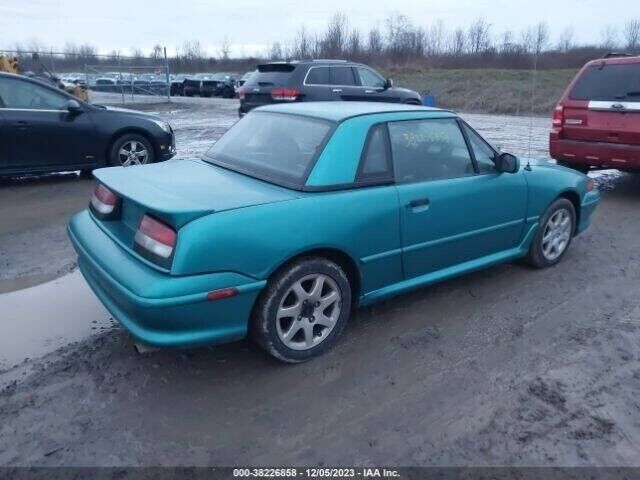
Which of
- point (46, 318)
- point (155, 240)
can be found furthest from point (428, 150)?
point (46, 318)

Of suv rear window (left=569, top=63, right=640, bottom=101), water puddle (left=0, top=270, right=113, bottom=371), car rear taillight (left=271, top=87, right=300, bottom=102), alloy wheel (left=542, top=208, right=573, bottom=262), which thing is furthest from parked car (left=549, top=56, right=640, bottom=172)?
water puddle (left=0, top=270, right=113, bottom=371)

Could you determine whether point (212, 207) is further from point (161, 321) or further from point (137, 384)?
point (137, 384)

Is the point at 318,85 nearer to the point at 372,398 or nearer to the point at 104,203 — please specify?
the point at 104,203

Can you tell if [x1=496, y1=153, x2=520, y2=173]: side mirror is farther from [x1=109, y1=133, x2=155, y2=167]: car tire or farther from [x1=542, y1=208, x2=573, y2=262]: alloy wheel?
[x1=109, y1=133, x2=155, y2=167]: car tire

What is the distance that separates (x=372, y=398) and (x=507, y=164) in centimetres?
223

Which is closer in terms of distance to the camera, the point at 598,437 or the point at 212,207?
the point at 598,437

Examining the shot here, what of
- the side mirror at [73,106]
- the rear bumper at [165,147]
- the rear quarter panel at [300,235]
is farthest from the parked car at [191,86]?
the rear quarter panel at [300,235]

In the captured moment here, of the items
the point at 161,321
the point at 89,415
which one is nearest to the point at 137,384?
the point at 89,415

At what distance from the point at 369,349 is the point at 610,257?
3.11 meters

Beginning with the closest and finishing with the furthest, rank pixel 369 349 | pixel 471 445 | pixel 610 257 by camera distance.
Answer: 1. pixel 471 445
2. pixel 369 349
3. pixel 610 257

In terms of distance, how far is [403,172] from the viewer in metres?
3.75

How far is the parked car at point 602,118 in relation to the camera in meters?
7.02

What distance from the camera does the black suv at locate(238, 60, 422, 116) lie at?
12.2 meters

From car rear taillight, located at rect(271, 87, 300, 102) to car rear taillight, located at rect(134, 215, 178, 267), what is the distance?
31.6 ft
